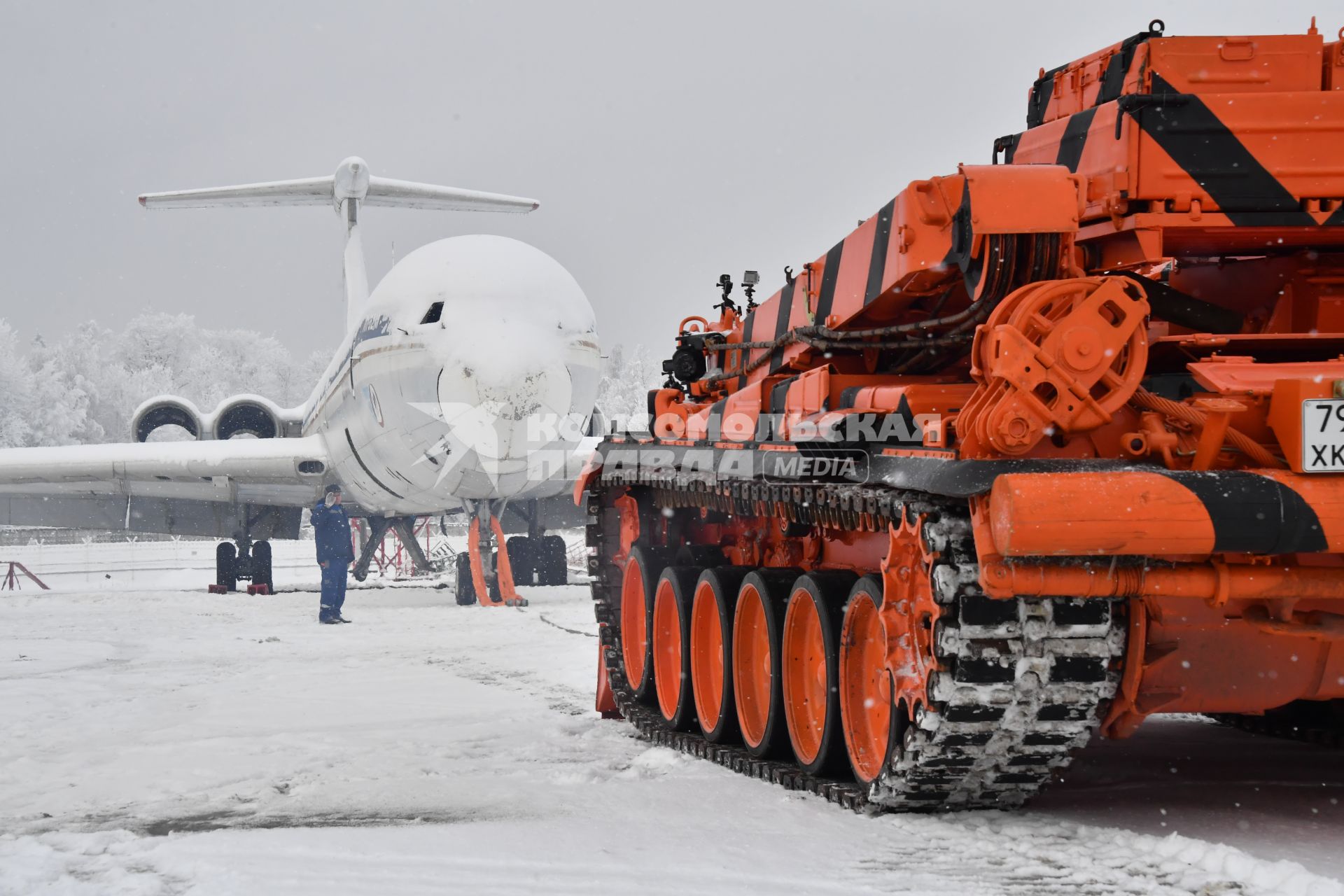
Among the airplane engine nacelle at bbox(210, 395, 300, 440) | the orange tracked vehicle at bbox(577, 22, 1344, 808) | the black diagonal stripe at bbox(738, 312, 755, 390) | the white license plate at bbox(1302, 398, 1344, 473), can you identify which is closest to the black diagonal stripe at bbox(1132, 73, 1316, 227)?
the orange tracked vehicle at bbox(577, 22, 1344, 808)

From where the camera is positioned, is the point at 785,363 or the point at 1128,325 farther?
the point at 785,363

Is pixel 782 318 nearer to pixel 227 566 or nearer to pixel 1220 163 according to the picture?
pixel 1220 163

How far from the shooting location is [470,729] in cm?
846

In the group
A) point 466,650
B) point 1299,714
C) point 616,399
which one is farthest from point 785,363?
point 616,399

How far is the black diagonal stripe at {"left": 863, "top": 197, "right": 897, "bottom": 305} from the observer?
19.2ft

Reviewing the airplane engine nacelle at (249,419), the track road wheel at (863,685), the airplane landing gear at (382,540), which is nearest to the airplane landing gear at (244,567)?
the airplane landing gear at (382,540)

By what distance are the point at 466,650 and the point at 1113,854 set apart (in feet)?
30.5

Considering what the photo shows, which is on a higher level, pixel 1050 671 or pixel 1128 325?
pixel 1128 325

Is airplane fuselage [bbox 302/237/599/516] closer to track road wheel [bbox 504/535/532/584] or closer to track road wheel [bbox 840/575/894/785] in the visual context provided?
track road wheel [bbox 504/535/532/584]

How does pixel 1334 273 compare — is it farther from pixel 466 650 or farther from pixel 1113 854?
pixel 466 650

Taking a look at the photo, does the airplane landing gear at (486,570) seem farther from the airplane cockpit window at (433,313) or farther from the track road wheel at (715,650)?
the track road wheel at (715,650)

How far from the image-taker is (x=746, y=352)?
859 centimetres

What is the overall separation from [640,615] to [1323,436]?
5843mm

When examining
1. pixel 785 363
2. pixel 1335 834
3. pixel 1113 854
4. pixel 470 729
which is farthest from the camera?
pixel 470 729
